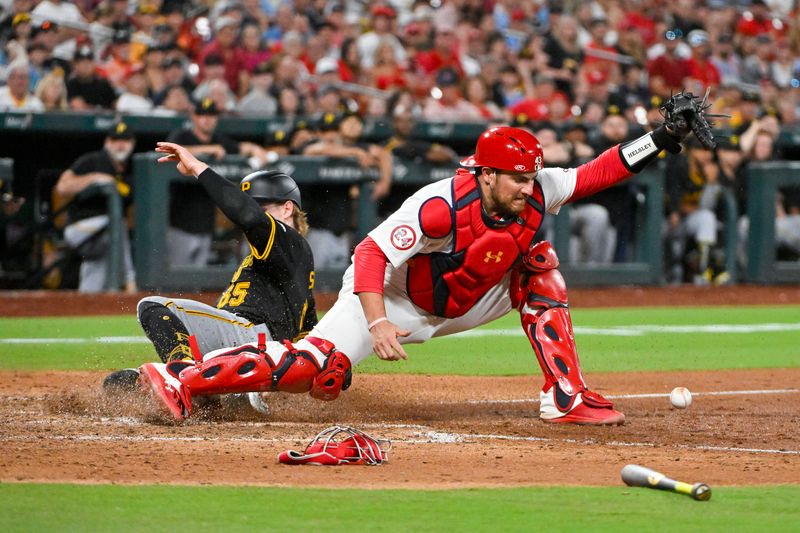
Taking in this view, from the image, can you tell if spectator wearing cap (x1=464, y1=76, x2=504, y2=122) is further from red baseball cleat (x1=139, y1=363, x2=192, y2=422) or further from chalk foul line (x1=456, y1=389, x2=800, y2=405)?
red baseball cleat (x1=139, y1=363, x2=192, y2=422)

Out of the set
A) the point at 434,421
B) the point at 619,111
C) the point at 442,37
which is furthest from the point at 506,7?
the point at 434,421

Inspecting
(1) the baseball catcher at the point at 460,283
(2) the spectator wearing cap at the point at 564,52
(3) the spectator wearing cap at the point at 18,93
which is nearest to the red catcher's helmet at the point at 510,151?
(1) the baseball catcher at the point at 460,283

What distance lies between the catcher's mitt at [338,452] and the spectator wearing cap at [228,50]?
9.77 meters

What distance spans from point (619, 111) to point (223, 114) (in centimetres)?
450

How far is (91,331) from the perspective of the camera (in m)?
10.3

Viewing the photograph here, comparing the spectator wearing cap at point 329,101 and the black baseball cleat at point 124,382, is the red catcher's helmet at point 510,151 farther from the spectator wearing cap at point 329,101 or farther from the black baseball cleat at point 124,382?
the spectator wearing cap at point 329,101

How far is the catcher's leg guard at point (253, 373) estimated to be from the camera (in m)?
5.55

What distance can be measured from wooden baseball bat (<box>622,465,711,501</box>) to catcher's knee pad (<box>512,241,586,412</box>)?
162 cm

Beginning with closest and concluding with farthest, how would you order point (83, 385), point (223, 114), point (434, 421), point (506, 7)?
point (434, 421) < point (83, 385) < point (223, 114) < point (506, 7)

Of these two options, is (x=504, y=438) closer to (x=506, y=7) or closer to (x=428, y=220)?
(x=428, y=220)

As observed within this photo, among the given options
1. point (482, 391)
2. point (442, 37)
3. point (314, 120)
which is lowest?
point (482, 391)

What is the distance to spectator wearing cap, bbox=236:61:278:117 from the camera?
1371cm

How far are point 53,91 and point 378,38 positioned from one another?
4.42 m

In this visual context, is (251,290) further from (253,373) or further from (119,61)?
(119,61)
